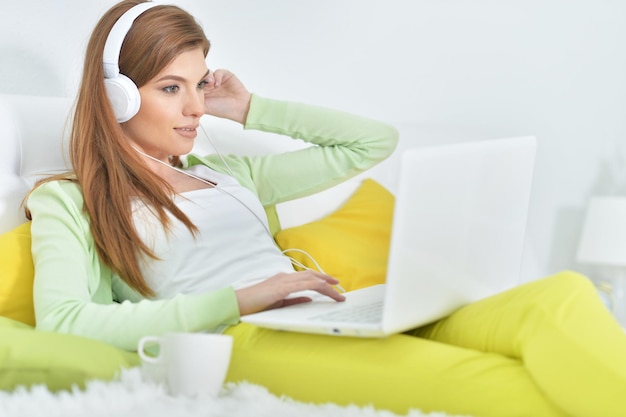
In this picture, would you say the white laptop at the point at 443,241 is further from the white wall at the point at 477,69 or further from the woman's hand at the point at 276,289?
the white wall at the point at 477,69

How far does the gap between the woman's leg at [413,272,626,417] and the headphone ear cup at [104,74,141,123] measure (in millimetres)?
703

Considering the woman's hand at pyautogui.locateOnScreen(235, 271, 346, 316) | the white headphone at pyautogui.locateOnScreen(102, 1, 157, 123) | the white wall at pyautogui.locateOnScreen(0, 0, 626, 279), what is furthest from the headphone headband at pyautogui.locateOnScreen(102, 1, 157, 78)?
the white wall at pyautogui.locateOnScreen(0, 0, 626, 279)

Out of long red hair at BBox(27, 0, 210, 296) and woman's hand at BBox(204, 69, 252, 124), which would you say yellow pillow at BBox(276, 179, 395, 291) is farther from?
long red hair at BBox(27, 0, 210, 296)

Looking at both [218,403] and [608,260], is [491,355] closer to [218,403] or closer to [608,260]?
[218,403]

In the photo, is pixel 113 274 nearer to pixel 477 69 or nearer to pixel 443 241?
pixel 443 241

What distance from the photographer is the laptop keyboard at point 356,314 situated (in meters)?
1.15

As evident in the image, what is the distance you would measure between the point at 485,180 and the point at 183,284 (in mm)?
590

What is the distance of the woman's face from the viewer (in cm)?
161

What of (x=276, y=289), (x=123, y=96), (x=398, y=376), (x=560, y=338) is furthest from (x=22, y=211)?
(x=560, y=338)

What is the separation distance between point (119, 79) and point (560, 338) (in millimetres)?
897

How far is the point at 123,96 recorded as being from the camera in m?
1.54

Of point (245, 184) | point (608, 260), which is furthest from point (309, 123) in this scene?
point (608, 260)

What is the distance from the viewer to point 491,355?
1.14m

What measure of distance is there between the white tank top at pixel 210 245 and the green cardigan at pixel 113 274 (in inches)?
3.0
